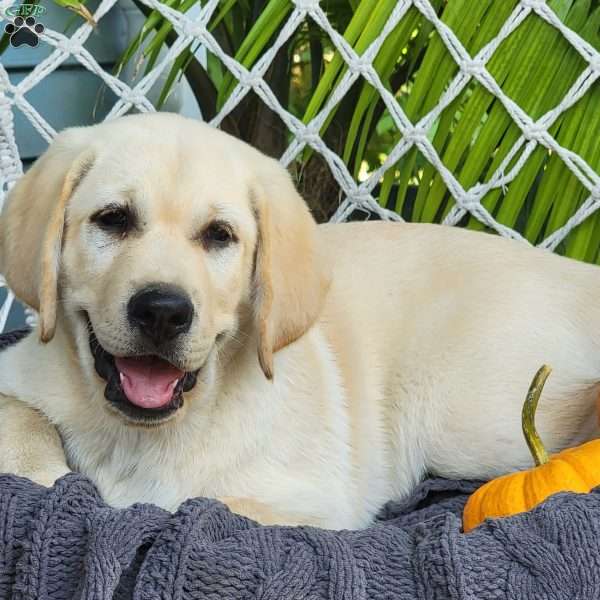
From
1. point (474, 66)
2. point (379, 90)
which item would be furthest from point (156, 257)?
point (474, 66)

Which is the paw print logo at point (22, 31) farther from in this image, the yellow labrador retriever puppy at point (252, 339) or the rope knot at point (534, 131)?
the rope knot at point (534, 131)

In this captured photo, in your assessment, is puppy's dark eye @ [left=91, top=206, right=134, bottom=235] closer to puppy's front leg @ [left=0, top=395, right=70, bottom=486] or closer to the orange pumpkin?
puppy's front leg @ [left=0, top=395, right=70, bottom=486]

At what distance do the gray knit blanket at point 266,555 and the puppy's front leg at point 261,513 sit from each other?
244 millimetres

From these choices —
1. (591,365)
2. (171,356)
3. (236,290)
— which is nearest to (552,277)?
(591,365)

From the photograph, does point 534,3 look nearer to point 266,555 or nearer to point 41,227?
point 41,227

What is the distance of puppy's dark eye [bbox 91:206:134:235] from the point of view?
219 centimetres

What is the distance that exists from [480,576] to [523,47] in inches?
77.7

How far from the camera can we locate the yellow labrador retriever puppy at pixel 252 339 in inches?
86.1

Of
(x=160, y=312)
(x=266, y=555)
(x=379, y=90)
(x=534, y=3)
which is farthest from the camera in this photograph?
(x=379, y=90)

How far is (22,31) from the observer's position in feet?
11.1

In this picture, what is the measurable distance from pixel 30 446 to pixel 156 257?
588 millimetres

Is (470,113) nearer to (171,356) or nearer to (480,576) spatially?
(171,356)

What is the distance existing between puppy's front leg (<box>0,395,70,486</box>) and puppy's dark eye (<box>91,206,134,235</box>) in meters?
0.54

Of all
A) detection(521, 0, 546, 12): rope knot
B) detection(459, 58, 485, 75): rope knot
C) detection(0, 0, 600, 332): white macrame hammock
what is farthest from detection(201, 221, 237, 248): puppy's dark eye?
detection(521, 0, 546, 12): rope knot
